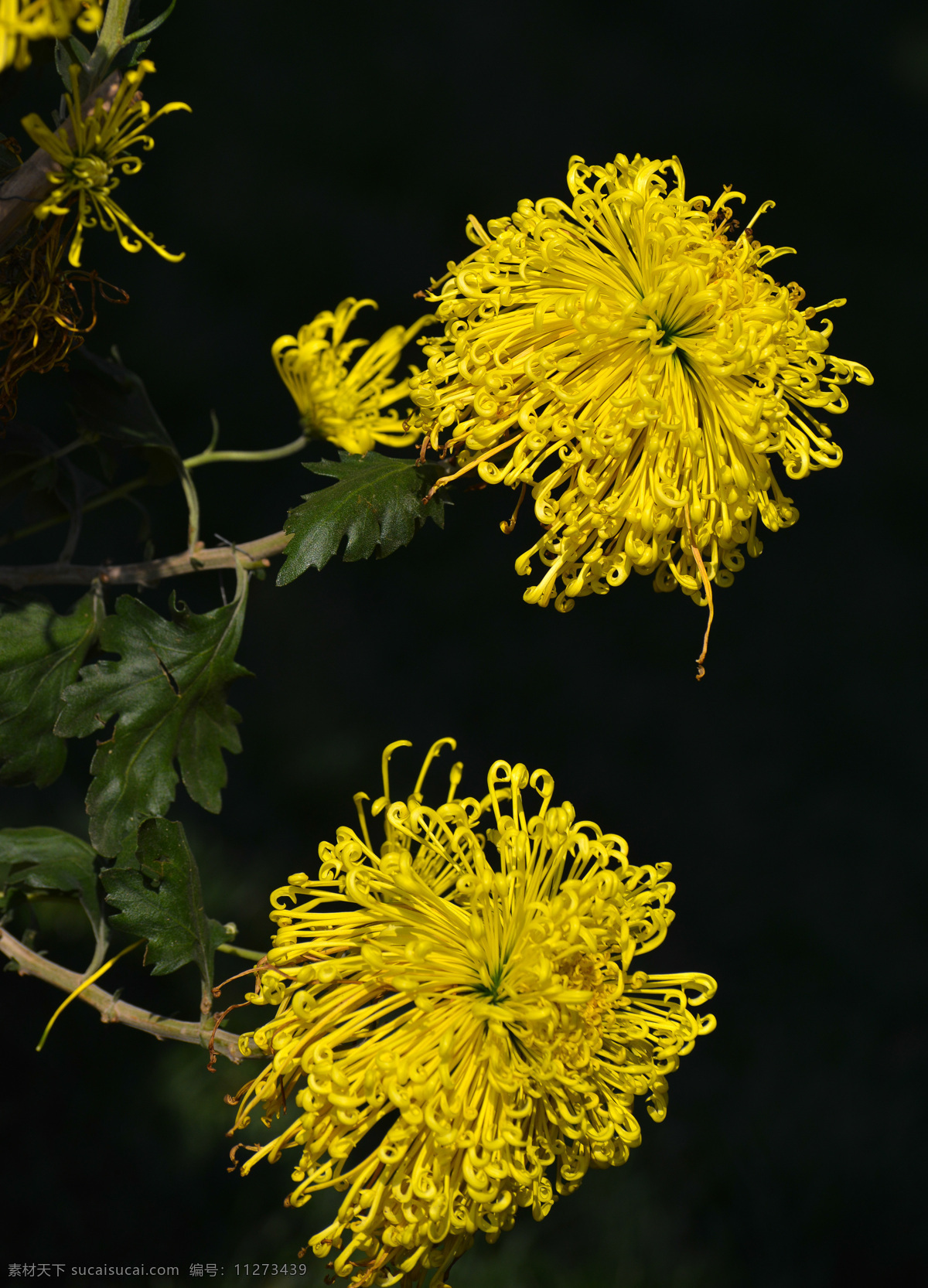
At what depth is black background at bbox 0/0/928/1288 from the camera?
5.02ft

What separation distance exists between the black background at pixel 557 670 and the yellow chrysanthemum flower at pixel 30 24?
1140mm

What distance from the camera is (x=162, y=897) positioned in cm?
70

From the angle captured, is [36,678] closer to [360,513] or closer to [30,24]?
[360,513]

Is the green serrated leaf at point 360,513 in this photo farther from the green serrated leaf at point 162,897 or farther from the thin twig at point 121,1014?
the thin twig at point 121,1014

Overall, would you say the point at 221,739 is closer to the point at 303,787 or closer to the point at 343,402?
the point at 343,402

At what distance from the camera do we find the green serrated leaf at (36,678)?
0.76m

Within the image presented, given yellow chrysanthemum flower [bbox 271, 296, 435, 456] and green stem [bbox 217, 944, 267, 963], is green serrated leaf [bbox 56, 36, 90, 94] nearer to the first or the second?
yellow chrysanthemum flower [bbox 271, 296, 435, 456]

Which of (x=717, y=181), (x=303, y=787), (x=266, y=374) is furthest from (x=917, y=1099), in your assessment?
(x=717, y=181)

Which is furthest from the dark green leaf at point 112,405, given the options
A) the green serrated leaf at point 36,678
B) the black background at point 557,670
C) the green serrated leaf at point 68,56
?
the black background at point 557,670

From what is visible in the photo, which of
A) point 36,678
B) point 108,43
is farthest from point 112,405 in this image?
point 108,43

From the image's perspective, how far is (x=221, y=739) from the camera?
79 centimetres

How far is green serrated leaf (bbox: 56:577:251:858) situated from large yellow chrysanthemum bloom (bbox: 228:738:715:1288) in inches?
5.4

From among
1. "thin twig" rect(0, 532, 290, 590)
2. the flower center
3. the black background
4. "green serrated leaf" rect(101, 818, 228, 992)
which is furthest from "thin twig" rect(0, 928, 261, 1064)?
the black background

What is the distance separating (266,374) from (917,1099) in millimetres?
1738
